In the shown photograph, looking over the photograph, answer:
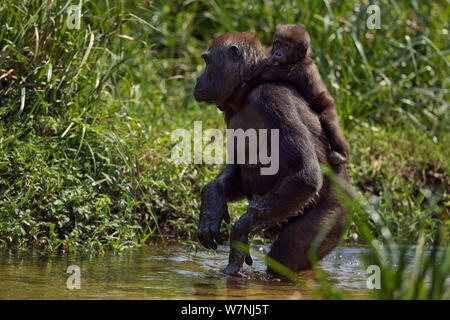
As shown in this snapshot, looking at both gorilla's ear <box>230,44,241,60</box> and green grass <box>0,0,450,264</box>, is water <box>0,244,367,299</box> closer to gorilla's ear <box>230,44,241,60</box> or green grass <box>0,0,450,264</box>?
green grass <box>0,0,450,264</box>

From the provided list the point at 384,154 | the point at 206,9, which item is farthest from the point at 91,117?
the point at 206,9

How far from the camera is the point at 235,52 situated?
404 cm

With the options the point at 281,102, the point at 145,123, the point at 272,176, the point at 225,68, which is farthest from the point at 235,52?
the point at 145,123

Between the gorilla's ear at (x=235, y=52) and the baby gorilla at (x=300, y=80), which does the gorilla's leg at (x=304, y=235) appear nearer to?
the baby gorilla at (x=300, y=80)

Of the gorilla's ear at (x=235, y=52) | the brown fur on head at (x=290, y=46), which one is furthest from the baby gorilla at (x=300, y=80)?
the gorilla's ear at (x=235, y=52)

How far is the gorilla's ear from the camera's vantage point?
4.03 meters

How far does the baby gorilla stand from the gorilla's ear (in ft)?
0.45

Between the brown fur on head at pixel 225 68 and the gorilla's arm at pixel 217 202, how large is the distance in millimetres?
493

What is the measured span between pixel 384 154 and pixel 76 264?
344 centimetres

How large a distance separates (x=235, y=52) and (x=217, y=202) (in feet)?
3.09
